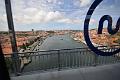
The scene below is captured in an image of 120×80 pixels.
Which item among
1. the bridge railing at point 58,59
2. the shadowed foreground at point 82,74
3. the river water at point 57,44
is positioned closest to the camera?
the shadowed foreground at point 82,74

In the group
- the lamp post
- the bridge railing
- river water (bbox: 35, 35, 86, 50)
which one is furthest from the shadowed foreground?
river water (bbox: 35, 35, 86, 50)

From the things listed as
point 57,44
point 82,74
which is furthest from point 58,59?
point 57,44

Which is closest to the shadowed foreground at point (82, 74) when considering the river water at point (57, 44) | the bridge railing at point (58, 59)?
the bridge railing at point (58, 59)

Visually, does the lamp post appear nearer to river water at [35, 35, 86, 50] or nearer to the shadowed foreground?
the shadowed foreground

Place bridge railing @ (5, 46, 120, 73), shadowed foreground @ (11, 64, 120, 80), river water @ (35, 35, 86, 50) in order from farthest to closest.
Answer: river water @ (35, 35, 86, 50), bridge railing @ (5, 46, 120, 73), shadowed foreground @ (11, 64, 120, 80)

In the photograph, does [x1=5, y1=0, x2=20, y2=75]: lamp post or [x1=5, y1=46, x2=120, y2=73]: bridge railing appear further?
[x1=5, y1=46, x2=120, y2=73]: bridge railing

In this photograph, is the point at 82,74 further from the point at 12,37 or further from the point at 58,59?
the point at 12,37

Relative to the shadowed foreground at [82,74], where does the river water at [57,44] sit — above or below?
above

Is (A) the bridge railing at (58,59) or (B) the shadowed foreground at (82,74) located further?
(A) the bridge railing at (58,59)

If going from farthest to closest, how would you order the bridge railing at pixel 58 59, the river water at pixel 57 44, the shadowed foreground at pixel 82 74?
the river water at pixel 57 44 < the bridge railing at pixel 58 59 < the shadowed foreground at pixel 82 74

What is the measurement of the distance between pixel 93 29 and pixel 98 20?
11.4 inches

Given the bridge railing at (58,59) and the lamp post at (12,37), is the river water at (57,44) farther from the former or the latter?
the lamp post at (12,37)

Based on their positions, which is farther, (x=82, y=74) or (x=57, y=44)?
(x=57, y=44)

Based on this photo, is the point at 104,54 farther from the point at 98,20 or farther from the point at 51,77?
the point at 51,77
